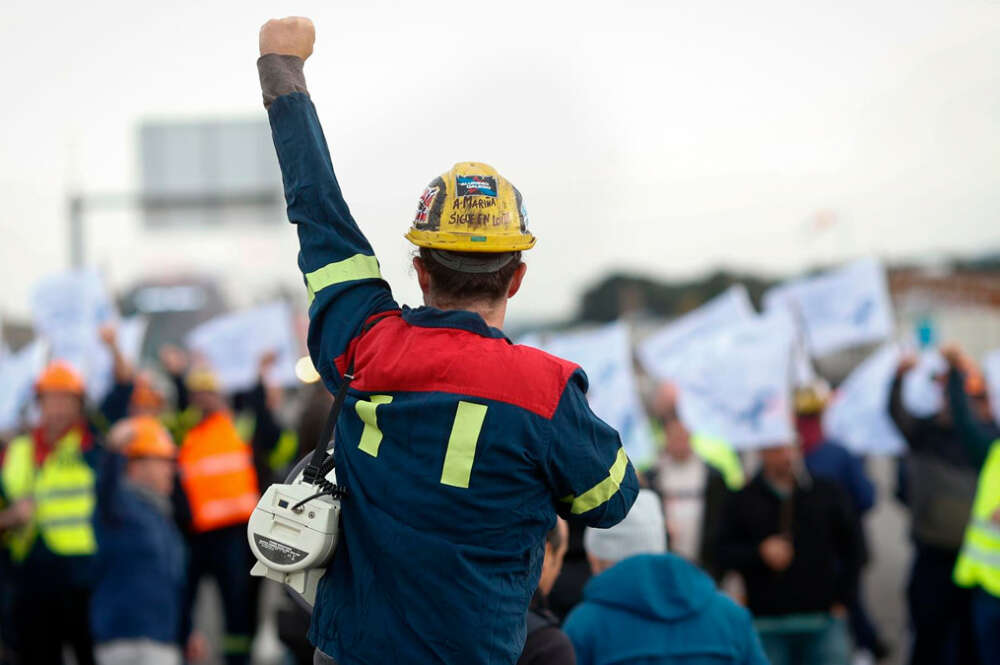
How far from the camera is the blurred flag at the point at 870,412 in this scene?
9867 millimetres

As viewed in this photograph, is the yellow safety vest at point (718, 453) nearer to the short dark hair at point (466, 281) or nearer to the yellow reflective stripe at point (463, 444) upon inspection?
the short dark hair at point (466, 281)

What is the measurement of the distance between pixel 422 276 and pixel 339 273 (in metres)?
0.18

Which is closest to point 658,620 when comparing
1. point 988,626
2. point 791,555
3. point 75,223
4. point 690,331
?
point 791,555

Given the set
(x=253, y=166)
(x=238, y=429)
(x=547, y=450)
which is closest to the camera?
(x=547, y=450)

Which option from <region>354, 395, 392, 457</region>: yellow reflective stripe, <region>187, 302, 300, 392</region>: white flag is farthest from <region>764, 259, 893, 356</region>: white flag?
<region>354, 395, 392, 457</region>: yellow reflective stripe

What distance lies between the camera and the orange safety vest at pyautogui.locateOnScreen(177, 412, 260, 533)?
919 cm

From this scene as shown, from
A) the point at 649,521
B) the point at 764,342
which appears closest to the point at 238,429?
the point at 764,342

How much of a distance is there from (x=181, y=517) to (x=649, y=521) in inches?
250

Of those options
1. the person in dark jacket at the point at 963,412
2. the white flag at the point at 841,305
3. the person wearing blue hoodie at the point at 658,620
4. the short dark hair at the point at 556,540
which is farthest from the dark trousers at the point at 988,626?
the short dark hair at the point at 556,540

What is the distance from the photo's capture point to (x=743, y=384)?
742cm

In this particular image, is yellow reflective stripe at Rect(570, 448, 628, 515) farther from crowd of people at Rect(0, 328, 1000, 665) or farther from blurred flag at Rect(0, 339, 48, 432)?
blurred flag at Rect(0, 339, 48, 432)

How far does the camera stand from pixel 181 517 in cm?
930

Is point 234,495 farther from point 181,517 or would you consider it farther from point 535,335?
point 535,335

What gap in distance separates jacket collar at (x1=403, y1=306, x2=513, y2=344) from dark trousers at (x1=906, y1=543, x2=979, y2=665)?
615cm
